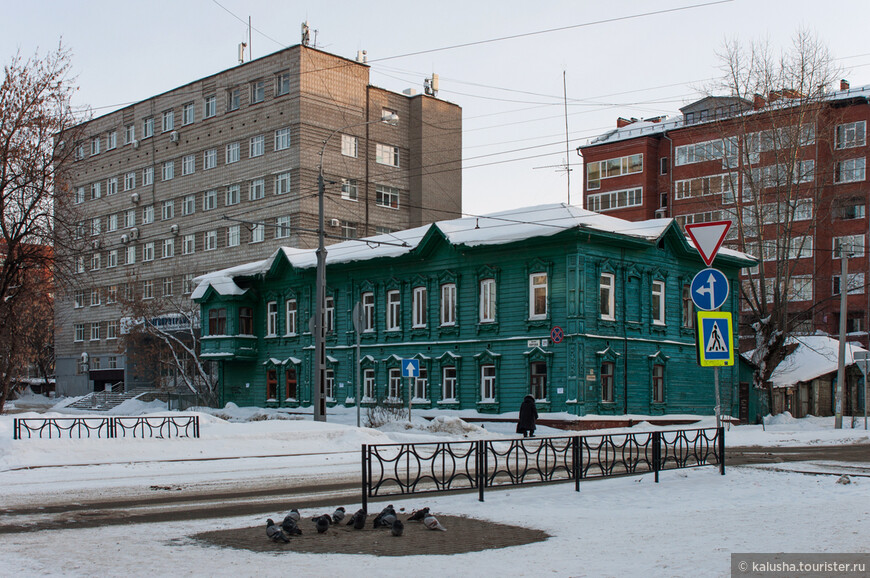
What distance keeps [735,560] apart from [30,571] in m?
6.01

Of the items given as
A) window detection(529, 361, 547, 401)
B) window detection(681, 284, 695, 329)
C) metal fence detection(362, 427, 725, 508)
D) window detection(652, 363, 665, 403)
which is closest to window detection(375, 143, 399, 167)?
window detection(681, 284, 695, 329)

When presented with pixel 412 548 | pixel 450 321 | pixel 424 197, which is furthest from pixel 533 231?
pixel 424 197

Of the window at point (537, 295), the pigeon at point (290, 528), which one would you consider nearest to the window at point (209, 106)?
the window at point (537, 295)

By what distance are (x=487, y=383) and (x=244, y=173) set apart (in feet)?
103

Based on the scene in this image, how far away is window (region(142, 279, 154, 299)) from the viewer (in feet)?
222

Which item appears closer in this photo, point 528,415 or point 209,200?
point 528,415

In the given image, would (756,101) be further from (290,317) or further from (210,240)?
(210,240)

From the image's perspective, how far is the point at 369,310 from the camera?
136 feet

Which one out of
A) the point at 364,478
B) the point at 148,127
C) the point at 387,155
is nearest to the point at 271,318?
the point at 387,155

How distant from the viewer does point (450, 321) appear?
123 ft

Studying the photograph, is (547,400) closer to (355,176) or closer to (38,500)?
(38,500)

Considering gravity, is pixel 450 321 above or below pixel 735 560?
above

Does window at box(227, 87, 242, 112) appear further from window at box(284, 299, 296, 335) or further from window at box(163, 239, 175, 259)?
window at box(284, 299, 296, 335)

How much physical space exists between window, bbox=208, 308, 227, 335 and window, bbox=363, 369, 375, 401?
937cm
